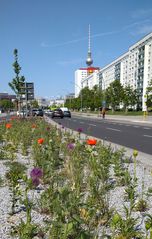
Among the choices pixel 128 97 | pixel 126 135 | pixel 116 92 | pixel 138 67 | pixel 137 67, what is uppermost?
pixel 137 67

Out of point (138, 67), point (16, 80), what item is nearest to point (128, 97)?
point (138, 67)

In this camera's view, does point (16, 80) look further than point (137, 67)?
No

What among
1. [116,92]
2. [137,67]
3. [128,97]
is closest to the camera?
[116,92]

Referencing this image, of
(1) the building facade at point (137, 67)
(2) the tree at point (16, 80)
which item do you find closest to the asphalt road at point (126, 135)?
(2) the tree at point (16, 80)

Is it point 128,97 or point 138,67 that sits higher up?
point 138,67

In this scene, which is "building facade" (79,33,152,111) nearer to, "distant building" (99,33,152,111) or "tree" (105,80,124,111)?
"distant building" (99,33,152,111)

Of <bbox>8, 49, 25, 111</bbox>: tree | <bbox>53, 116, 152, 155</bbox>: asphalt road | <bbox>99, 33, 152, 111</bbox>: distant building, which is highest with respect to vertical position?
<bbox>99, 33, 152, 111</bbox>: distant building

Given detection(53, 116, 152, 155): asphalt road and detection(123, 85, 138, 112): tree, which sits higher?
detection(123, 85, 138, 112): tree

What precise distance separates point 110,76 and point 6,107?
58.6 m

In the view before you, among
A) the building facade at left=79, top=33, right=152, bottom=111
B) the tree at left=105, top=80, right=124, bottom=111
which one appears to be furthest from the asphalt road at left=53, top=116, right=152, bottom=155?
the building facade at left=79, top=33, right=152, bottom=111

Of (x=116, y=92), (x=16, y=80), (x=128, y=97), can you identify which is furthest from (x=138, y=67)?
(x=16, y=80)

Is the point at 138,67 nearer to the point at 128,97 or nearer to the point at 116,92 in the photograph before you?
the point at 128,97

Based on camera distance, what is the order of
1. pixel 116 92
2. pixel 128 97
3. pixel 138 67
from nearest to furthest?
pixel 116 92, pixel 128 97, pixel 138 67

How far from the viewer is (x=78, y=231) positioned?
2379mm
